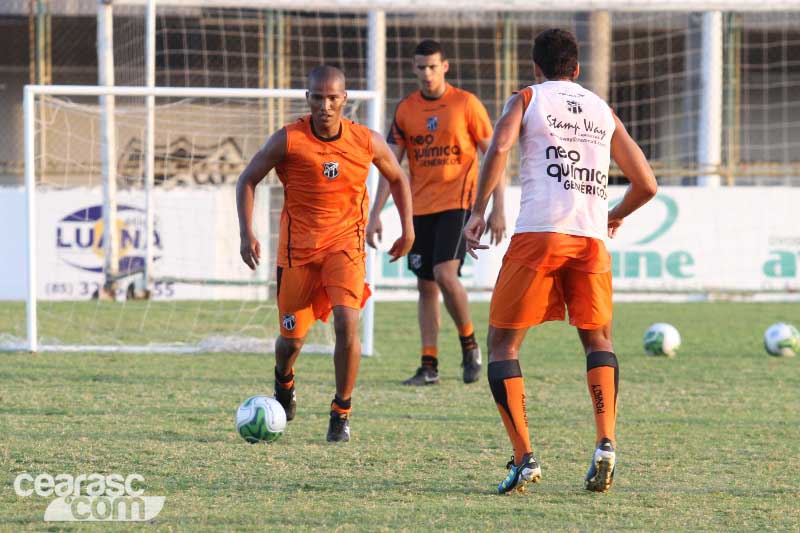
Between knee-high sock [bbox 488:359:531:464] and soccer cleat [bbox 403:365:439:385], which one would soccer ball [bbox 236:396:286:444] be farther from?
soccer cleat [bbox 403:365:439:385]

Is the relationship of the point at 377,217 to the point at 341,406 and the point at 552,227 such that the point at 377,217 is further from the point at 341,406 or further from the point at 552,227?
the point at 552,227

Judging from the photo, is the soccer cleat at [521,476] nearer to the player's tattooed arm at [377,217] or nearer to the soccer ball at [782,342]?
the player's tattooed arm at [377,217]

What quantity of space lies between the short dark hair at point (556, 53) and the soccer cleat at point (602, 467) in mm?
1527

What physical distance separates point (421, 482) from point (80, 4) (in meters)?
17.5

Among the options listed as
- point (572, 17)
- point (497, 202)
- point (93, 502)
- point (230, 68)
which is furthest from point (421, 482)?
point (230, 68)

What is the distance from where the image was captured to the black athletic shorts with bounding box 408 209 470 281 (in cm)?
856

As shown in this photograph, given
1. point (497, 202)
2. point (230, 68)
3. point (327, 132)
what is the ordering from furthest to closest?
point (230, 68) < point (497, 202) < point (327, 132)

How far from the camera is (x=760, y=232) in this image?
54.2 ft

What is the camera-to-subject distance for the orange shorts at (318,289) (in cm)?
629

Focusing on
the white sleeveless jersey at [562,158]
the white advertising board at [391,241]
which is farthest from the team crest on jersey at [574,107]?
the white advertising board at [391,241]

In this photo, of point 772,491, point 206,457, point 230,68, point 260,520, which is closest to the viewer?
point 260,520

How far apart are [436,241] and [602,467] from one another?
12.4 ft

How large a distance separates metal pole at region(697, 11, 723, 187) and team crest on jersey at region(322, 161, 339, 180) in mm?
12091

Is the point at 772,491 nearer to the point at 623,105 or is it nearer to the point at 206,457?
the point at 206,457
